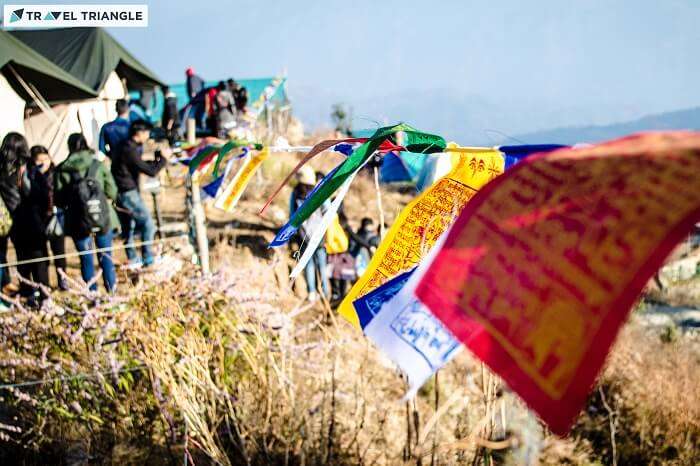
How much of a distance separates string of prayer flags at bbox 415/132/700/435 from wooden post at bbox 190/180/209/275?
157 inches

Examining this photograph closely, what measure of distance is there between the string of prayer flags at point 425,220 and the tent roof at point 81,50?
10207 mm

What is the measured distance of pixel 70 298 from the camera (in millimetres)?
4031

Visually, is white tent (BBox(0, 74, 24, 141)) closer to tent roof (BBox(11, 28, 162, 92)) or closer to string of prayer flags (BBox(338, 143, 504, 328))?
tent roof (BBox(11, 28, 162, 92))

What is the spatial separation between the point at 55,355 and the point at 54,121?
6.46 m

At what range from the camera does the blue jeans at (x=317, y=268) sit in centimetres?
609

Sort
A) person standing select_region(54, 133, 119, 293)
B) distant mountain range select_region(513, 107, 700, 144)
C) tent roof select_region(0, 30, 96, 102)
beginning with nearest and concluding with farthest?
distant mountain range select_region(513, 107, 700, 144), person standing select_region(54, 133, 119, 293), tent roof select_region(0, 30, 96, 102)

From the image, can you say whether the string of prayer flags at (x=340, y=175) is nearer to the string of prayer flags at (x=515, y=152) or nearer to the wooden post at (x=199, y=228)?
the string of prayer flags at (x=515, y=152)

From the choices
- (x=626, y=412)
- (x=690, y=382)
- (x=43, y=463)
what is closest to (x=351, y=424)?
(x=43, y=463)

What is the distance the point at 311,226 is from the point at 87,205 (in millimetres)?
2087

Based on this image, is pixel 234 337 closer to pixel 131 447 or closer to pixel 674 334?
pixel 131 447

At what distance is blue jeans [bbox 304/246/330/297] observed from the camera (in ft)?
20.0

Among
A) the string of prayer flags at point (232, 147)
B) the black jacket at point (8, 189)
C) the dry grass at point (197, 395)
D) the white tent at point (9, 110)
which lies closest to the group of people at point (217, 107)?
the white tent at point (9, 110)

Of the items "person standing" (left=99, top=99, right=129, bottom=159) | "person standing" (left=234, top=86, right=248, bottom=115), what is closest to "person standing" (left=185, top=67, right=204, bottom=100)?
"person standing" (left=234, top=86, right=248, bottom=115)

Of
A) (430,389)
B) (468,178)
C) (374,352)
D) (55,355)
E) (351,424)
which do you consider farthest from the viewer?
(374,352)
